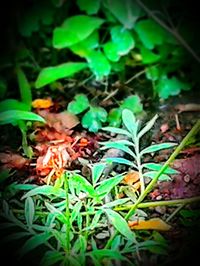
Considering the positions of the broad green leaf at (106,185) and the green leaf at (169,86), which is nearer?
the broad green leaf at (106,185)

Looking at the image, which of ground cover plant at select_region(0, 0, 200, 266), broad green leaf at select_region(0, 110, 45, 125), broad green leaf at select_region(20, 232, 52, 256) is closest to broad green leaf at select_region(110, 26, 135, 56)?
ground cover plant at select_region(0, 0, 200, 266)

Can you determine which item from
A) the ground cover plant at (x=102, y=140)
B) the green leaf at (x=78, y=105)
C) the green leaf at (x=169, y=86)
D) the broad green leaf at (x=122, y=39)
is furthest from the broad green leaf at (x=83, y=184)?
the broad green leaf at (x=122, y=39)

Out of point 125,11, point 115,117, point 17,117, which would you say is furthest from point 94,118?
point 125,11

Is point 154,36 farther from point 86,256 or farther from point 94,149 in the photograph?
point 86,256

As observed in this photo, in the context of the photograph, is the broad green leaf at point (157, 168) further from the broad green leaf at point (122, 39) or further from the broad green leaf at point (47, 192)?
the broad green leaf at point (122, 39)

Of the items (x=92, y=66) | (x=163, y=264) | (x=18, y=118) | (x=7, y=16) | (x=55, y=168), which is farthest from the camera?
(x=7, y=16)

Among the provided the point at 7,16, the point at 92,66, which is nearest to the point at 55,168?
the point at 92,66
